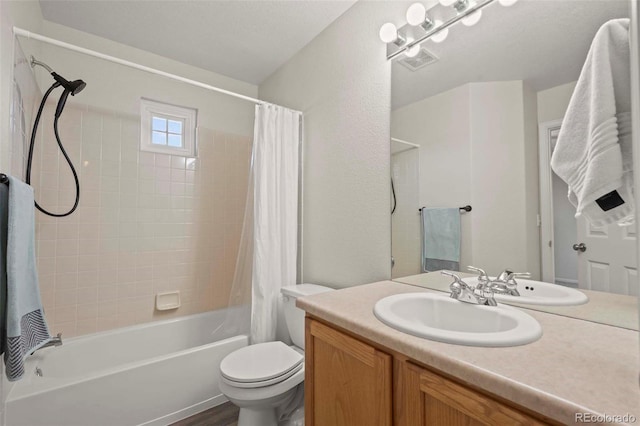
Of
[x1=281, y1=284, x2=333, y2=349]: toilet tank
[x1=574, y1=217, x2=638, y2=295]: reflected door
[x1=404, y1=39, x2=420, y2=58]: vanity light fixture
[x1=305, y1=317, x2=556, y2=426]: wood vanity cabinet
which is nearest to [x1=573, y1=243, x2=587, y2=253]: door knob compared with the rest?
[x1=574, y1=217, x2=638, y2=295]: reflected door

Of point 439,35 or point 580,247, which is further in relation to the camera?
point 439,35

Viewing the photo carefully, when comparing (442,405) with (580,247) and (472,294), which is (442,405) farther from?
(580,247)

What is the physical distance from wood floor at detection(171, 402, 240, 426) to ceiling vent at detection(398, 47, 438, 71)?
7.18ft

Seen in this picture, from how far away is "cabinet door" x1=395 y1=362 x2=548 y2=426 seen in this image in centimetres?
57

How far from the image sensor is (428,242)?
136 centimetres

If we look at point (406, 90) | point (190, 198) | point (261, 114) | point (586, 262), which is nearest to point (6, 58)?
point (261, 114)

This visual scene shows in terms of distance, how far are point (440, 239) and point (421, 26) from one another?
1042 millimetres

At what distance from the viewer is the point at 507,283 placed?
42.0 inches

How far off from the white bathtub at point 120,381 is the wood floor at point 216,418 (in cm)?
3

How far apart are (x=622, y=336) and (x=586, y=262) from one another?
24cm

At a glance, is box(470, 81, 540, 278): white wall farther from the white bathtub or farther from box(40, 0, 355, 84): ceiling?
the white bathtub

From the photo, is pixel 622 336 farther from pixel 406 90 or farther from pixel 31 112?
pixel 31 112

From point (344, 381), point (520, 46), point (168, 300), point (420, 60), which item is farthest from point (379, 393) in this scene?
point (168, 300)

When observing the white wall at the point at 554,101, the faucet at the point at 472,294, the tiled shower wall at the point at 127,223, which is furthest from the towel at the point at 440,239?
the tiled shower wall at the point at 127,223
